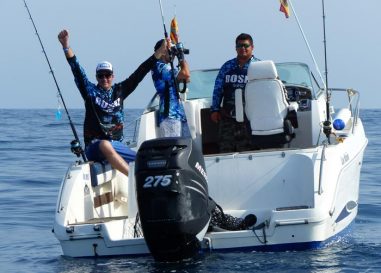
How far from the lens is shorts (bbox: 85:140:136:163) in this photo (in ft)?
25.8

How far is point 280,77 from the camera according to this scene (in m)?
9.73

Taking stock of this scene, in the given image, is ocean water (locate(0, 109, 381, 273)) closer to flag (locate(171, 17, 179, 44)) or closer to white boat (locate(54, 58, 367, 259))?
white boat (locate(54, 58, 367, 259))

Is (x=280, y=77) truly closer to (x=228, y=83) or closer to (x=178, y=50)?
(x=228, y=83)

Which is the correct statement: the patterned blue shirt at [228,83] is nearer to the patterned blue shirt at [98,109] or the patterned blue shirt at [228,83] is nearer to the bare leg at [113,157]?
the patterned blue shirt at [98,109]

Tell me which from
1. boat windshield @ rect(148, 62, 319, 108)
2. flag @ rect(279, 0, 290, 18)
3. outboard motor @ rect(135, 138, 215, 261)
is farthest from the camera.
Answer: flag @ rect(279, 0, 290, 18)

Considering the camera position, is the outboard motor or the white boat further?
the white boat

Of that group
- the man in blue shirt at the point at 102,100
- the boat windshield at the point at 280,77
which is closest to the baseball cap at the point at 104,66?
the man in blue shirt at the point at 102,100

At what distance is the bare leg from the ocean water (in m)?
0.90

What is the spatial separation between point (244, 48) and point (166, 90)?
0.88 metres

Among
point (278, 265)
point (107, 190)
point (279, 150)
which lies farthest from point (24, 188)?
point (278, 265)

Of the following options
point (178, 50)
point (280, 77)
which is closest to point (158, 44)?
point (178, 50)

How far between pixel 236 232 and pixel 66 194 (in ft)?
4.60

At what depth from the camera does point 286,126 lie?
8227 millimetres

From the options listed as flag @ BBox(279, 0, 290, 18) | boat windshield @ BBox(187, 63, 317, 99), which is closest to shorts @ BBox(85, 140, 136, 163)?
boat windshield @ BBox(187, 63, 317, 99)
